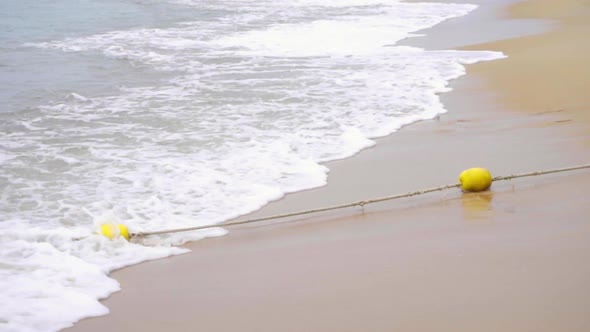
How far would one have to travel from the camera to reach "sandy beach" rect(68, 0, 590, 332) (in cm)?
393

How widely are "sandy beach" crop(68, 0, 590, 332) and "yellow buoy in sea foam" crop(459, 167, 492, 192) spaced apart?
0.09m

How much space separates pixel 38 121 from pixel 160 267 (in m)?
4.99

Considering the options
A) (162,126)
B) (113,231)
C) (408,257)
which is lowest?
(408,257)

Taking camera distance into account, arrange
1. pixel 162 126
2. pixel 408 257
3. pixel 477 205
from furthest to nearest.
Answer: pixel 162 126 → pixel 477 205 → pixel 408 257

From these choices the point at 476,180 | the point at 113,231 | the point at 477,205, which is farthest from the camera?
the point at 476,180

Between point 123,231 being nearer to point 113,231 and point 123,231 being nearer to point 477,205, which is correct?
point 113,231

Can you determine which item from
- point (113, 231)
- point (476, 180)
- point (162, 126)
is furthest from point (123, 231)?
point (162, 126)

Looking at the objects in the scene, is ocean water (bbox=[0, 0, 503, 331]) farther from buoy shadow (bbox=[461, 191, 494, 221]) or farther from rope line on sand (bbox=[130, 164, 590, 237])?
buoy shadow (bbox=[461, 191, 494, 221])

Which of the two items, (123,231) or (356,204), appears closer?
(123,231)

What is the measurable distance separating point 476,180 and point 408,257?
1.45 metres

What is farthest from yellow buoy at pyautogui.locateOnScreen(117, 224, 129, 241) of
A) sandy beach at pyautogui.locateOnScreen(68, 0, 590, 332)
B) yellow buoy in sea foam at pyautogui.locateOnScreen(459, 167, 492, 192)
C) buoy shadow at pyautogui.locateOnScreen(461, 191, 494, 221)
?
yellow buoy in sea foam at pyautogui.locateOnScreen(459, 167, 492, 192)

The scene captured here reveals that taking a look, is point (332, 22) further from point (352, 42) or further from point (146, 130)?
point (146, 130)

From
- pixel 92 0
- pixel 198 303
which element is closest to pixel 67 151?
pixel 198 303

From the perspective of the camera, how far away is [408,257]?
15.3ft
